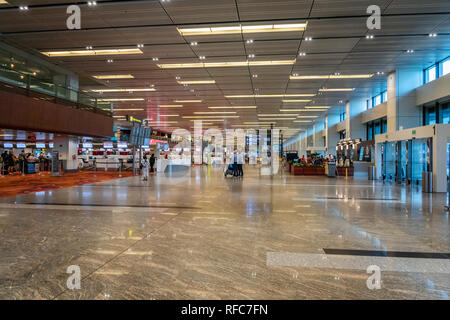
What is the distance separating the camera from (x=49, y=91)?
14.3 m

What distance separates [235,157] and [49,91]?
35.3ft

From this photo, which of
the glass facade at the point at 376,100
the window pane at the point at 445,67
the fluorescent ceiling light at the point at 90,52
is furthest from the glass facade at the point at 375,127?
the fluorescent ceiling light at the point at 90,52

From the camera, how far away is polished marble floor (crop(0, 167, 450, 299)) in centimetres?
295

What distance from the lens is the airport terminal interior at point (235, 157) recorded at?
332cm

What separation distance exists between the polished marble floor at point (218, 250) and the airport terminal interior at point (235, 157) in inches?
1.2

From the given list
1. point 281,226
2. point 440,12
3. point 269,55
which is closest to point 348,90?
point 269,55

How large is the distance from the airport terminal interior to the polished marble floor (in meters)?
0.03

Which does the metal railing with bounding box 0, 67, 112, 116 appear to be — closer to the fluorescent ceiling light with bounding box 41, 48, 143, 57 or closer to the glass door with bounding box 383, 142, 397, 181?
the fluorescent ceiling light with bounding box 41, 48, 143, 57

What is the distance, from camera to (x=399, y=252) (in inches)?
165

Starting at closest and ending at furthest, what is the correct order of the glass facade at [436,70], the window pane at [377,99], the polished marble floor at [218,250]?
1. the polished marble floor at [218,250]
2. the glass facade at [436,70]
3. the window pane at [377,99]

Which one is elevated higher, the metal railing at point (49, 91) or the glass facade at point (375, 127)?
the metal railing at point (49, 91)

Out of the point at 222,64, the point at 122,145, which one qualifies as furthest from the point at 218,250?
the point at 122,145

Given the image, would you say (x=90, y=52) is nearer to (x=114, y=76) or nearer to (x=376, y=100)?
(x=114, y=76)

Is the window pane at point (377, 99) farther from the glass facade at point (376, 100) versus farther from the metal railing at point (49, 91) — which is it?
the metal railing at point (49, 91)
